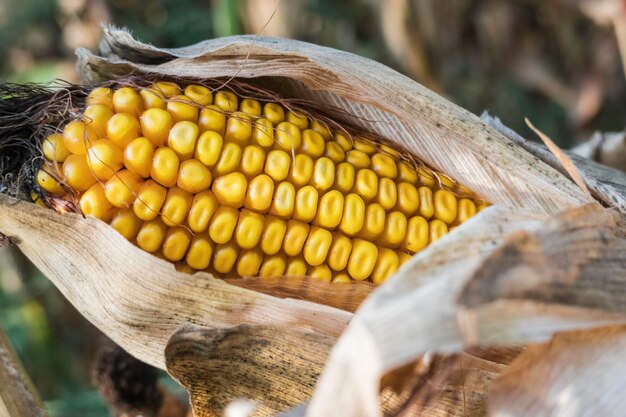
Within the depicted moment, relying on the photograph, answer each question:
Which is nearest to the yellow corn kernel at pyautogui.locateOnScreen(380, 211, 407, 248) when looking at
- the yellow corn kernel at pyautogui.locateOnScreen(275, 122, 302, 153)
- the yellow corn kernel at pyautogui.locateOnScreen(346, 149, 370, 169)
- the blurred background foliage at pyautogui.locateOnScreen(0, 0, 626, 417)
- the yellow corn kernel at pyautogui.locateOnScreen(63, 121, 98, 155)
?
the yellow corn kernel at pyautogui.locateOnScreen(346, 149, 370, 169)

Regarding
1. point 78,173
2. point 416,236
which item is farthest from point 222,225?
point 416,236

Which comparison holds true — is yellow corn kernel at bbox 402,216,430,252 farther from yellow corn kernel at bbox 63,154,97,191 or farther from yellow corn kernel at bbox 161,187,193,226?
yellow corn kernel at bbox 63,154,97,191

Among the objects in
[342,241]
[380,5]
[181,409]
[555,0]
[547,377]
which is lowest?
[181,409]

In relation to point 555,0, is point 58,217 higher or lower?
lower

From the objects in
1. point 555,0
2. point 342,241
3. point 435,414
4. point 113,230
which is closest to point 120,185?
point 113,230

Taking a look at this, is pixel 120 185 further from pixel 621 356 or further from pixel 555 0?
pixel 555 0

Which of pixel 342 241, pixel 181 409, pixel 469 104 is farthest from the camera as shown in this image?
Answer: pixel 469 104

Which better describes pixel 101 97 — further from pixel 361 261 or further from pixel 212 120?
pixel 361 261
